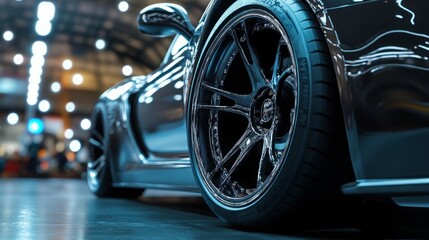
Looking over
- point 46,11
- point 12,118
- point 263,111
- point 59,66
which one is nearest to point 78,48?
point 59,66

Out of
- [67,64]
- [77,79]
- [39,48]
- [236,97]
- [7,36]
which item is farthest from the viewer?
[77,79]

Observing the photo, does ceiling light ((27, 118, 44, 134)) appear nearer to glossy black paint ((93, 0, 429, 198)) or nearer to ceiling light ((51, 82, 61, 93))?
ceiling light ((51, 82, 61, 93))

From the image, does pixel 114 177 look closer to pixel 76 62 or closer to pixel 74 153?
pixel 76 62

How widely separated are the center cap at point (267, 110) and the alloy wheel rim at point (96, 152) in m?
2.41

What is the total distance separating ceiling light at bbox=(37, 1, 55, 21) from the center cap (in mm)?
21406

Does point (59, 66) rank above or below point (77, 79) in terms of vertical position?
above

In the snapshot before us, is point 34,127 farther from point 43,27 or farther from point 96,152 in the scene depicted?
point 96,152

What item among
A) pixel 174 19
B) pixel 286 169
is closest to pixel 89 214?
pixel 174 19

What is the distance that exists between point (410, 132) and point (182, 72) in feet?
5.48

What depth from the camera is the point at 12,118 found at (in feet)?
131

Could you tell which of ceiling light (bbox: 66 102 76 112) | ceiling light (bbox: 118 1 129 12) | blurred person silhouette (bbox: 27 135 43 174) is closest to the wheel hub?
blurred person silhouette (bbox: 27 135 43 174)

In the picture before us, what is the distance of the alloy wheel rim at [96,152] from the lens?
450 centimetres

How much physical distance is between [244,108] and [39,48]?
30.6 meters

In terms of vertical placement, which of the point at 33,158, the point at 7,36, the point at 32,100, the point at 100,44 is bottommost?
the point at 33,158
